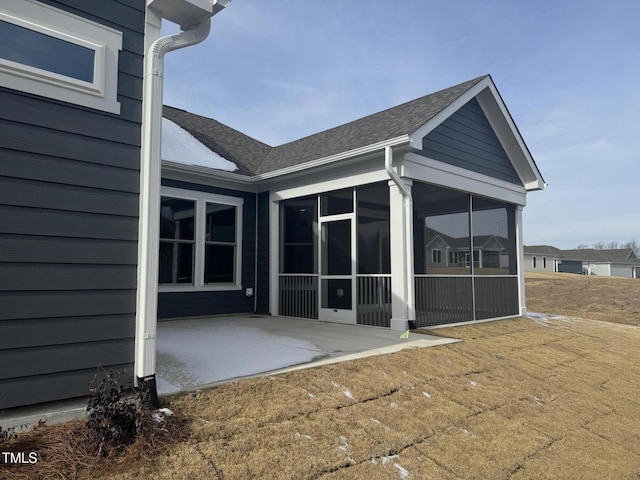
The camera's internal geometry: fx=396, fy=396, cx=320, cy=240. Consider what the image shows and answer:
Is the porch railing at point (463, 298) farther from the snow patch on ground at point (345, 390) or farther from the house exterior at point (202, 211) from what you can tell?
the snow patch on ground at point (345, 390)

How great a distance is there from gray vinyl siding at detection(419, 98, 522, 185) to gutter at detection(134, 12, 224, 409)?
4.92 m

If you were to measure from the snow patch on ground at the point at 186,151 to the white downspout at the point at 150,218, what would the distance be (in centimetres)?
442

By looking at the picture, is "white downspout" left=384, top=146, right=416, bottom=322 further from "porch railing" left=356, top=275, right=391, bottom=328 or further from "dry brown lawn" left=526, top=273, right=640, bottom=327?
"dry brown lawn" left=526, top=273, right=640, bottom=327

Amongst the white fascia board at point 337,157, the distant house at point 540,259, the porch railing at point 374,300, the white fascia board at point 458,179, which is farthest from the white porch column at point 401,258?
the distant house at point 540,259

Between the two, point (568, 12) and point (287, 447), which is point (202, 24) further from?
point (568, 12)

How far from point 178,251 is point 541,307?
14.3m

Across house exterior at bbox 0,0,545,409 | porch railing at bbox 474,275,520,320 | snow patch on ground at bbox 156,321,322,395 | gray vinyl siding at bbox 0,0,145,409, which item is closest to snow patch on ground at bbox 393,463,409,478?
snow patch on ground at bbox 156,321,322,395

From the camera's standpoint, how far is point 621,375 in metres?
5.59

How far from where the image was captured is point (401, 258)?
6.58 meters

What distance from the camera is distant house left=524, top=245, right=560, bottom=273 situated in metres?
47.5

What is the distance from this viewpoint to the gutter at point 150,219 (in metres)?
3.01

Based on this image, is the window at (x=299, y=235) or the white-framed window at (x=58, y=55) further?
the window at (x=299, y=235)

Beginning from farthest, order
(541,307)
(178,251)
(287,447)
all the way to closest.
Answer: (541,307), (178,251), (287,447)

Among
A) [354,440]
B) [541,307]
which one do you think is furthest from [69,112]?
[541,307]
